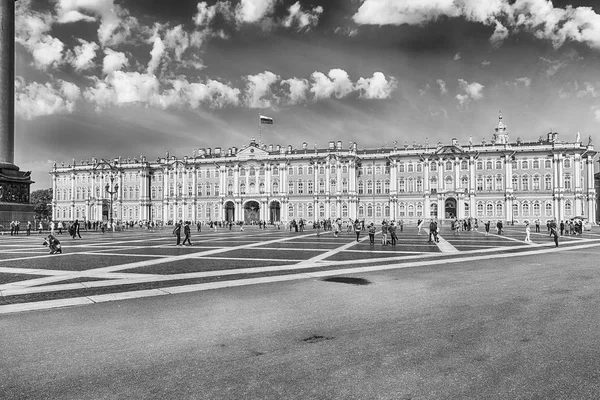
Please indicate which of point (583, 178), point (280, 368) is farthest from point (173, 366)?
point (583, 178)

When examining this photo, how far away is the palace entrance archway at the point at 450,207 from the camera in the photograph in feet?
257

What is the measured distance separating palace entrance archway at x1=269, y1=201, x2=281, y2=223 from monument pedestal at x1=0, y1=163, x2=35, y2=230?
165 ft

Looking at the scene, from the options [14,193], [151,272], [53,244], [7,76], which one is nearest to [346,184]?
[14,193]

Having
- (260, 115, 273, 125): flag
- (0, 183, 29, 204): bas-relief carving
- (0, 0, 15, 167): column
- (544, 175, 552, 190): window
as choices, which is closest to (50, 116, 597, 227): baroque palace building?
(544, 175, 552, 190): window

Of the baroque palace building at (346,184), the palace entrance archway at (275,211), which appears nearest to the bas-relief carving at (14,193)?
the baroque palace building at (346,184)

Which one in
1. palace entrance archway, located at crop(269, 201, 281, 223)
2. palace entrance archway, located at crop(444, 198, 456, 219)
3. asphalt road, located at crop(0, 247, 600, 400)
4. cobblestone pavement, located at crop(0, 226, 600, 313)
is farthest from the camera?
palace entrance archway, located at crop(269, 201, 281, 223)

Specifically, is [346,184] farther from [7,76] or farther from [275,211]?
[7,76]

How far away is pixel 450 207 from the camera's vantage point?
3091 inches

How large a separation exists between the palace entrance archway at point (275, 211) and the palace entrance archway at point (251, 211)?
2749 mm

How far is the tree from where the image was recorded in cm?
11425

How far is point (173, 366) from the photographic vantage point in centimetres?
522

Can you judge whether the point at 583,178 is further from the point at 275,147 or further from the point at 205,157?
the point at 205,157

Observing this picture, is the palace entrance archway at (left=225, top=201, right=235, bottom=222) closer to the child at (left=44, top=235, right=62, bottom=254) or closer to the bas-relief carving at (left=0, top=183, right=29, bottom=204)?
the bas-relief carving at (left=0, top=183, right=29, bottom=204)

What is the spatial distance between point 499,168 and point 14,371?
82.4m
